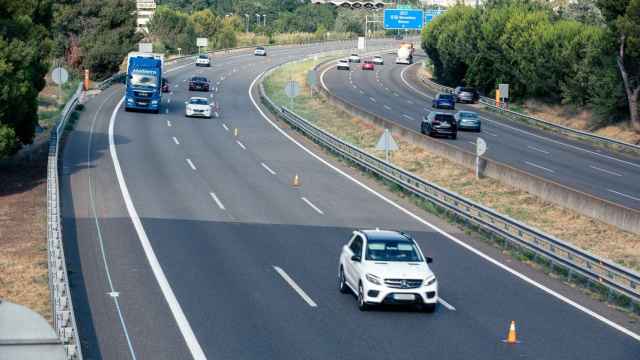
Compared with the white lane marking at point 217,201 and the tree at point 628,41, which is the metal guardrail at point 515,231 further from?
the tree at point 628,41

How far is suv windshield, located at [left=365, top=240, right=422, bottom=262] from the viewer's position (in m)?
20.5

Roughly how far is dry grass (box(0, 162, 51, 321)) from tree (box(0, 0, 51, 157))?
1.47 metres

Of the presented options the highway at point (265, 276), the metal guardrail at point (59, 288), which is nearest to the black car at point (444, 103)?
the highway at point (265, 276)

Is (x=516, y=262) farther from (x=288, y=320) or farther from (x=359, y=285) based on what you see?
(x=288, y=320)

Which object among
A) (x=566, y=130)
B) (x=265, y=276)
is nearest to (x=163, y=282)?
(x=265, y=276)

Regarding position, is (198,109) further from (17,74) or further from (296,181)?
(296,181)

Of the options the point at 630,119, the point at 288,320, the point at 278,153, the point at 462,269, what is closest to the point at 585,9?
the point at 630,119

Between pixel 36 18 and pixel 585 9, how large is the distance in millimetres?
57904

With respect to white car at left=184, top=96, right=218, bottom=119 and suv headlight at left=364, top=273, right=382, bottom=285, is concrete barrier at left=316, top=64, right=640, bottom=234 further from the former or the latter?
suv headlight at left=364, top=273, right=382, bottom=285

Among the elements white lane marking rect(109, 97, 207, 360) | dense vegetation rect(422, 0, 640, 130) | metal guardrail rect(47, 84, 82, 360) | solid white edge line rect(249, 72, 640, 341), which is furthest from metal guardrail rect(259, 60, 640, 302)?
dense vegetation rect(422, 0, 640, 130)

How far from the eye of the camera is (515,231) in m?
28.8

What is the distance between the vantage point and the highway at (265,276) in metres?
17.5

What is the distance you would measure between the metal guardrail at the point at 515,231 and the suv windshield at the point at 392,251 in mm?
4587

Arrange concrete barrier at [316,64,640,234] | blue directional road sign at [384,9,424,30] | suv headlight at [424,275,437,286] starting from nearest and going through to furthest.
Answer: suv headlight at [424,275,437,286] → concrete barrier at [316,64,640,234] → blue directional road sign at [384,9,424,30]
